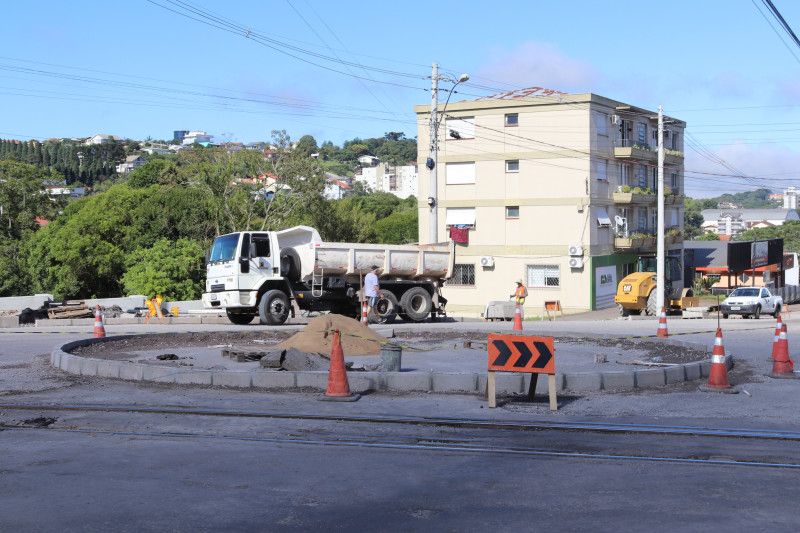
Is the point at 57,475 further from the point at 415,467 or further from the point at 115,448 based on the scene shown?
the point at 415,467

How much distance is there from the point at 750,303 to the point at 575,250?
1122 centimetres

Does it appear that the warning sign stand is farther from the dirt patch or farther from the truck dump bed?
the truck dump bed

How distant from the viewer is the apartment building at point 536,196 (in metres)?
51.9

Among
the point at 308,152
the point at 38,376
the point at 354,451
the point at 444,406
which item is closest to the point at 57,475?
the point at 354,451

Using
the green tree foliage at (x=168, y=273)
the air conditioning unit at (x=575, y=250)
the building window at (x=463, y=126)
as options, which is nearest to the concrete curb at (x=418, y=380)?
the green tree foliage at (x=168, y=273)

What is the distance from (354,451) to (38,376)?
825 centimetres

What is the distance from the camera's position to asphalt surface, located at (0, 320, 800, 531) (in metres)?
6.71

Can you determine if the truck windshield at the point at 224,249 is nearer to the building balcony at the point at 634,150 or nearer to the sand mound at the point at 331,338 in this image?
the sand mound at the point at 331,338

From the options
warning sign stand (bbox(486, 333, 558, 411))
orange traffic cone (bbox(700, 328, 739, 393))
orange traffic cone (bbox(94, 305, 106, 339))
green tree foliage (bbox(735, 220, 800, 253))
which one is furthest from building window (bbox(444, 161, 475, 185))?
green tree foliage (bbox(735, 220, 800, 253))

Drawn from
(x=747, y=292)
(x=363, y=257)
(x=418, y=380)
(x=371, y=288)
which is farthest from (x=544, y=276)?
(x=418, y=380)

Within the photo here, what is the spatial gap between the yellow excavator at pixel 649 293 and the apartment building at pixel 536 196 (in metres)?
7.59

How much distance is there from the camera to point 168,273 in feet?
161

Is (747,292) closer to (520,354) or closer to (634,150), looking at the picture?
(634,150)

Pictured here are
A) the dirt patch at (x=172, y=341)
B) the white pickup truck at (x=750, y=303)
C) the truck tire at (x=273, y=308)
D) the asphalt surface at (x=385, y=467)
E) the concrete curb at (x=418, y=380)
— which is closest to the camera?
the asphalt surface at (x=385, y=467)
